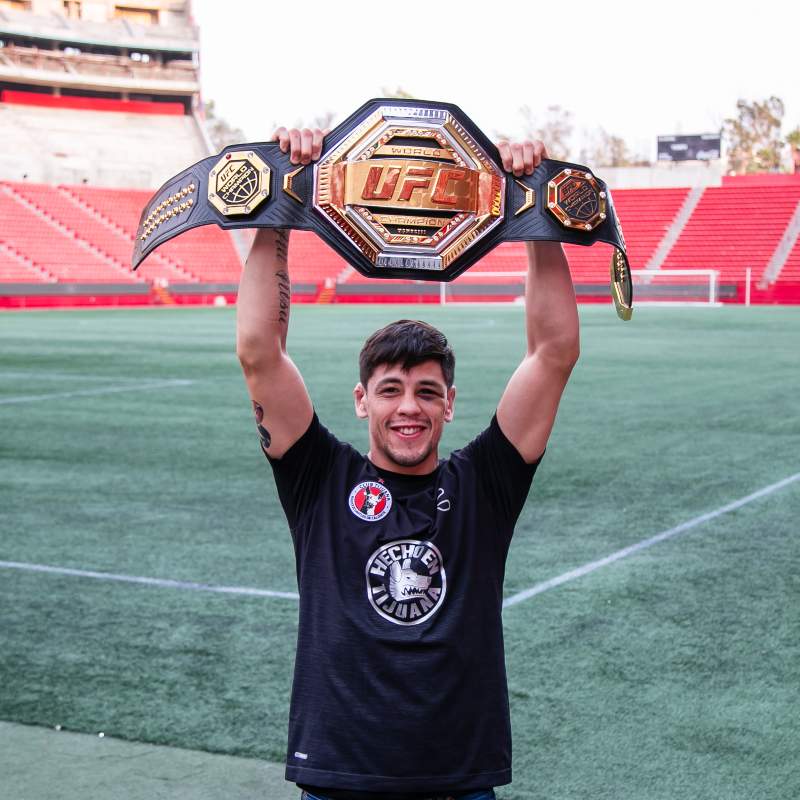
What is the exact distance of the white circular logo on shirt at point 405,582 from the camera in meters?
2.67

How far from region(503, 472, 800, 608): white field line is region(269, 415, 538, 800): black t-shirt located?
3.54 m

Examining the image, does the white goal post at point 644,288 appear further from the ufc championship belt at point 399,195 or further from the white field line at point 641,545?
the ufc championship belt at point 399,195

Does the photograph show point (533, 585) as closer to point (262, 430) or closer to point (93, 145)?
point (262, 430)

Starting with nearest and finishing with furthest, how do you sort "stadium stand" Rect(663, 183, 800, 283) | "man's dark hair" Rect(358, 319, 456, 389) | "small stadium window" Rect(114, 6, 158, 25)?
"man's dark hair" Rect(358, 319, 456, 389) < "stadium stand" Rect(663, 183, 800, 283) < "small stadium window" Rect(114, 6, 158, 25)

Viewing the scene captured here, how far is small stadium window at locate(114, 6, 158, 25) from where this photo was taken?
81938mm

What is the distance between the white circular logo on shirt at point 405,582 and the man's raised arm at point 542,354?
397 mm

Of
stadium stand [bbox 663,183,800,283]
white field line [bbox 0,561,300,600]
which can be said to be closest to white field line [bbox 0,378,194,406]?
white field line [bbox 0,561,300,600]

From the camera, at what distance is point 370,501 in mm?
2748

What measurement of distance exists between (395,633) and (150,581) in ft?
14.3

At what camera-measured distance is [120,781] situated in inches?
166

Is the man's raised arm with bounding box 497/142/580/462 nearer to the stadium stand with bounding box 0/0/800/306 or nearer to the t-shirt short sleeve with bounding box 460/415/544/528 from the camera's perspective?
the t-shirt short sleeve with bounding box 460/415/544/528

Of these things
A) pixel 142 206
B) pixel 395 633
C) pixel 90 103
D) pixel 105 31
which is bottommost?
pixel 395 633

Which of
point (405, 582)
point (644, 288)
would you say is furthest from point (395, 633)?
point (644, 288)

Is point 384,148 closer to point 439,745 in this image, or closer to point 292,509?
point 292,509
